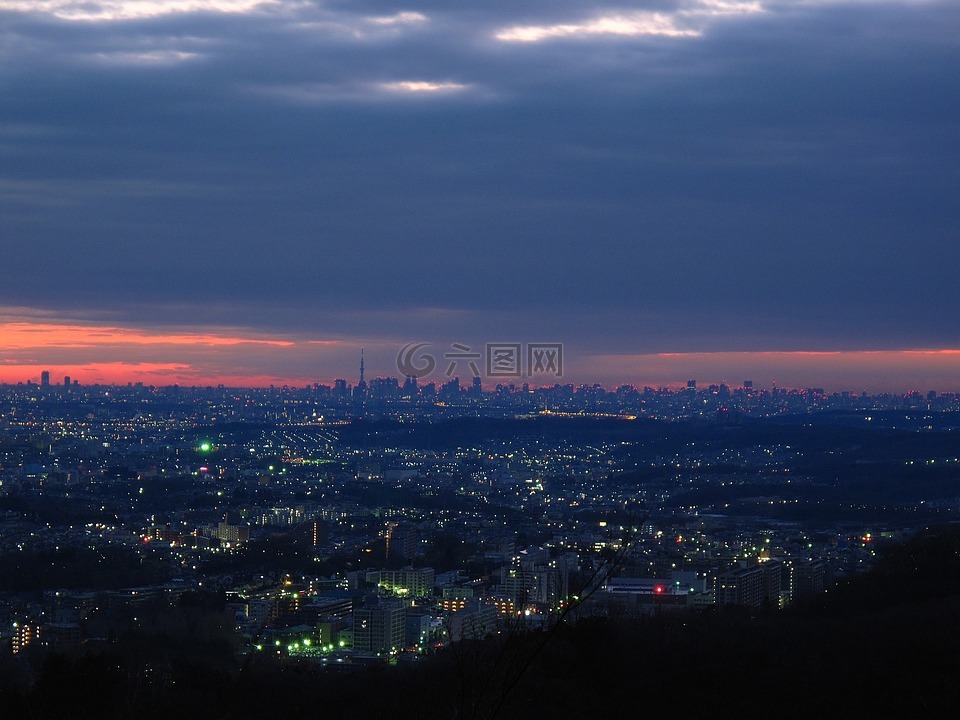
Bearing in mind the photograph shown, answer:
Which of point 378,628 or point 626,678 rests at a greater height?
point 626,678

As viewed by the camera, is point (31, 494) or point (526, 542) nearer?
point (526, 542)

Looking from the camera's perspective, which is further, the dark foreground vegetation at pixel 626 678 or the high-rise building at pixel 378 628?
the high-rise building at pixel 378 628

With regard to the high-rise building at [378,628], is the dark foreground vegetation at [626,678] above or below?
above

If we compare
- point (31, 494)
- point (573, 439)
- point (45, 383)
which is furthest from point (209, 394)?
point (31, 494)

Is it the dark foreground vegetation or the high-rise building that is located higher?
the dark foreground vegetation

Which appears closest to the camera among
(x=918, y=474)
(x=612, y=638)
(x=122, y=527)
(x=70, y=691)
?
(x=70, y=691)

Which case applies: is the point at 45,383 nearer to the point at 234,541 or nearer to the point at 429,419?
the point at 429,419

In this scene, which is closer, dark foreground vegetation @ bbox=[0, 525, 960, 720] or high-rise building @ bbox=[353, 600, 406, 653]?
dark foreground vegetation @ bbox=[0, 525, 960, 720]

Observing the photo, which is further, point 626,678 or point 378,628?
point 378,628
